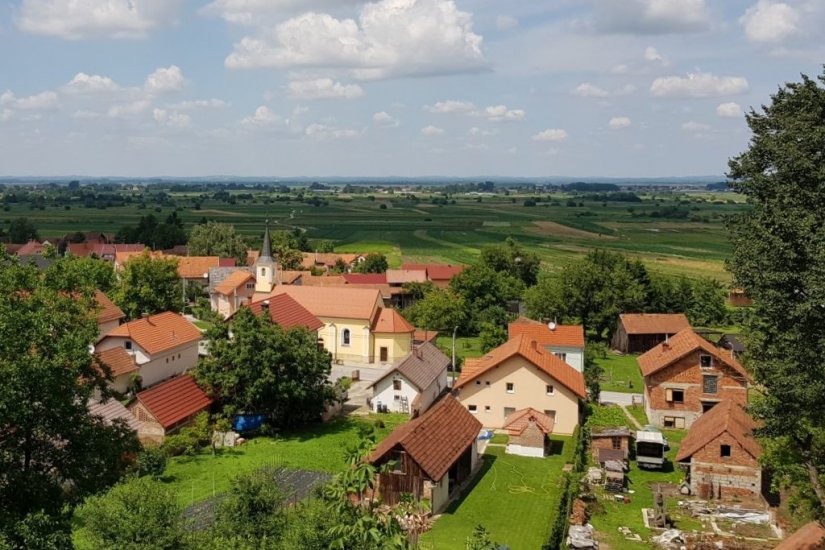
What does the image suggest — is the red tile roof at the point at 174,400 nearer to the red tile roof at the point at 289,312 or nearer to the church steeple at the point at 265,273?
the red tile roof at the point at 289,312

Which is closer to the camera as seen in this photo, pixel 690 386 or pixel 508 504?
pixel 508 504

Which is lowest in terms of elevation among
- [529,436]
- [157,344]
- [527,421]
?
[529,436]

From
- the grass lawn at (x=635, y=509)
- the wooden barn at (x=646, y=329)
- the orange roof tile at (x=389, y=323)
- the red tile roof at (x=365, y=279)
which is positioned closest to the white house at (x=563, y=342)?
the orange roof tile at (x=389, y=323)

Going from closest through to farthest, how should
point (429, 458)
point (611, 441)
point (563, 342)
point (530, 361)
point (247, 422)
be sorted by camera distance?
point (429, 458), point (611, 441), point (247, 422), point (530, 361), point (563, 342)

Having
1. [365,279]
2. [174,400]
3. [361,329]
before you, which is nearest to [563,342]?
[361,329]

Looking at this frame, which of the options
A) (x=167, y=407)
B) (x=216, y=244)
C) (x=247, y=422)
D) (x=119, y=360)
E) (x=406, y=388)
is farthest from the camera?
(x=216, y=244)

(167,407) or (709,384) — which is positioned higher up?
(709,384)


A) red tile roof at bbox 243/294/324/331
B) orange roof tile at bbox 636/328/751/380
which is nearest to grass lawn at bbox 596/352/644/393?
orange roof tile at bbox 636/328/751/380

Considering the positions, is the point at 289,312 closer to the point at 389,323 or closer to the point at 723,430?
the point at 389,323
